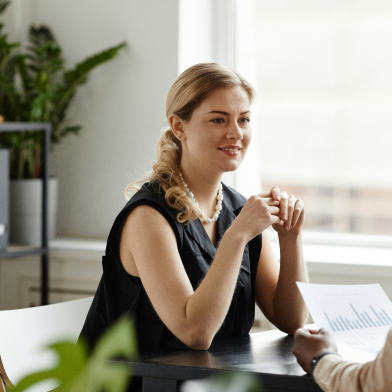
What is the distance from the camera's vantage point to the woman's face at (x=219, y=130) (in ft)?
4.96

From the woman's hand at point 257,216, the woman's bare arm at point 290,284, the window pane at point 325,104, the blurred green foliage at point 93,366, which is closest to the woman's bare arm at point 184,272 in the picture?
the woman's hand at point 257,216

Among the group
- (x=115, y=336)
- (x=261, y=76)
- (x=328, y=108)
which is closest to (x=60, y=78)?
(x=261, y=76)

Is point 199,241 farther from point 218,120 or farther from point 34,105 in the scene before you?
point 34,105

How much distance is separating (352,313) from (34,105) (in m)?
1.76

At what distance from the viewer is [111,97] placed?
102 inches

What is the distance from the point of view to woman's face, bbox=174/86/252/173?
1511 millimetres

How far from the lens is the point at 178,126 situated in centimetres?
157

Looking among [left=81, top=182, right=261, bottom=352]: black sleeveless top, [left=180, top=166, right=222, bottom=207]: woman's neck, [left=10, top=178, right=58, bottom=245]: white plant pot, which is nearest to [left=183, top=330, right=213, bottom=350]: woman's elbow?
[left=81, top=182, right=261, bottom=352]: black sleeveless top

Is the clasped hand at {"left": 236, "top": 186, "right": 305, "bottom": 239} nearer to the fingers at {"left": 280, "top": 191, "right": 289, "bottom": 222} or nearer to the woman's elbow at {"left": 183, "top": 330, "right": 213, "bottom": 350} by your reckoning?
the fingers at {"left": 280, "top": 191, "right": 289, "bottom": 222}

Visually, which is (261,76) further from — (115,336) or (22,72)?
(115,336)

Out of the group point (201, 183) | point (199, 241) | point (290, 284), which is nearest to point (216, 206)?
point (201, 183)

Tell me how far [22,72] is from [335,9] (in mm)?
1456

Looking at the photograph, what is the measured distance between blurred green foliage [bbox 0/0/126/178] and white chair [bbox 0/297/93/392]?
1083 millimetres

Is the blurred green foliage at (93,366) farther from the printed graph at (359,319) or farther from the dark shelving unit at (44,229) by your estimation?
the dark shelving unit at (44,229)
